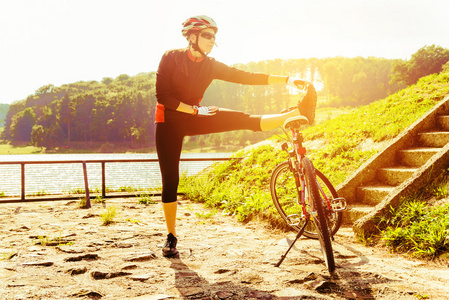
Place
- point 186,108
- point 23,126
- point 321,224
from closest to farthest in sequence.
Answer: point 321,224, point 186,108, point 23,126

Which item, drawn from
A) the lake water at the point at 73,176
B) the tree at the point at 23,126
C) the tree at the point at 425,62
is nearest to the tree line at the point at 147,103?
the tree at the point at 23,126

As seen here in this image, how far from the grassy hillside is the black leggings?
215 cm

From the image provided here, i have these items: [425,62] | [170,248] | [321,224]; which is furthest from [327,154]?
[425,62]

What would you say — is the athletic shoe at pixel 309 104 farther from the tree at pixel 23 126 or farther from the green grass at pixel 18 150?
the tree at pixel 23 126

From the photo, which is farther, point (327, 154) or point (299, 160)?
point (327, 154)

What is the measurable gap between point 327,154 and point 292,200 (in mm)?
2367

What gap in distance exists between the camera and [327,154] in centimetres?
786

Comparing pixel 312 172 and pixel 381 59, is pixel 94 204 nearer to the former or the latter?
pixel 312 172

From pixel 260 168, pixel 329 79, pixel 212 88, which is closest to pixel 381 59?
pixel 329 79

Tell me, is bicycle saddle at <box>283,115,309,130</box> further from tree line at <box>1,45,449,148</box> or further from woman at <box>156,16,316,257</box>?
tree line at <box>1,45,449,148</box>

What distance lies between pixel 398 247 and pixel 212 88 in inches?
3097

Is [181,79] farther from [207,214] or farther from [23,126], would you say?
[23,126]

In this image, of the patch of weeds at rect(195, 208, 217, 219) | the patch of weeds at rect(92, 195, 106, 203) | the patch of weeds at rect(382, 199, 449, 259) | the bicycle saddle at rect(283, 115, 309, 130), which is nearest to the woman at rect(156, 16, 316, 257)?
the bicycle saddle at rect(283, 115, 309, 130)

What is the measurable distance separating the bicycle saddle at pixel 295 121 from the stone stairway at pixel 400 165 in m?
1.99
